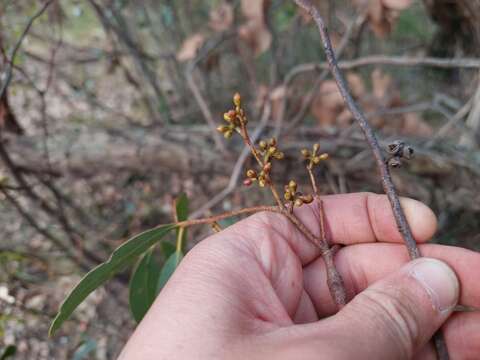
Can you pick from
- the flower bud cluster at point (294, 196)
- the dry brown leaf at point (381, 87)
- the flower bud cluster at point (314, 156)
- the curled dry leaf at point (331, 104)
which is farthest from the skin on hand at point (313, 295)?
the dry brown leaf at point (381, 87)

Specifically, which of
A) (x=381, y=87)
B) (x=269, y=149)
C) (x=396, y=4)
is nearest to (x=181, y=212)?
Answer: (x=269, y=149)

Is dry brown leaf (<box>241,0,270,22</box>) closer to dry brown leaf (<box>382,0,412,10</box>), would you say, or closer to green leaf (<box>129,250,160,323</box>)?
dry brown leaf (<box>382,0,412,10</box>)

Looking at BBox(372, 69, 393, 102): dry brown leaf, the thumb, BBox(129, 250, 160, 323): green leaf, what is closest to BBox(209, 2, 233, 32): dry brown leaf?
BBox(372, 69, 393, 102): dry brown leaf

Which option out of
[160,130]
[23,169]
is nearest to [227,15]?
[160,130]

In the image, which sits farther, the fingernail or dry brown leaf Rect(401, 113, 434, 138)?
dry brown leaf Rect(401, 113, 434, 138)

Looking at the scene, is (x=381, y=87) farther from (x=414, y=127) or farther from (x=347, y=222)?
(x=347, y=222)

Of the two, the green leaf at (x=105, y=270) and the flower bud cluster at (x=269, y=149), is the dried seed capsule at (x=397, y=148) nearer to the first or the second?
the flower bud cluster at (x=269, y=149)

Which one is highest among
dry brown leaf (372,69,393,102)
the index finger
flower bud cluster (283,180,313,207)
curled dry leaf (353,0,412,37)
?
curled dry leaf (353,0,412,37)
